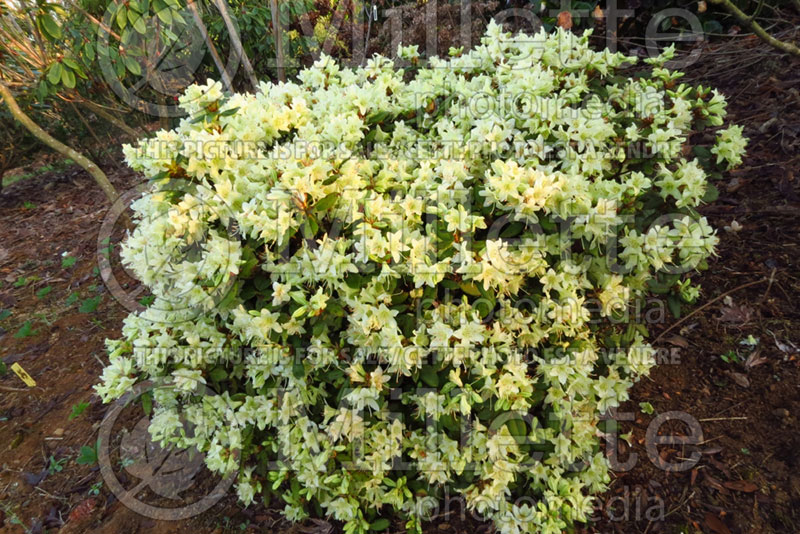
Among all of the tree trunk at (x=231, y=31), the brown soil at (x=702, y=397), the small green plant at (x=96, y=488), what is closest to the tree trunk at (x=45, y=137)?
the brown soil at (x=702, y=397)

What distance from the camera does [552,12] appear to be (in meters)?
3.97

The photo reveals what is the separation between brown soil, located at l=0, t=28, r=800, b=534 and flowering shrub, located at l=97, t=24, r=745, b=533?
0.35 meters

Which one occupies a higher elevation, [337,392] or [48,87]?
[48,87]

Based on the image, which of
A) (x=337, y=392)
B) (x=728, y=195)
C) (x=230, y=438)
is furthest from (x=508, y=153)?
(x=728, y=195)

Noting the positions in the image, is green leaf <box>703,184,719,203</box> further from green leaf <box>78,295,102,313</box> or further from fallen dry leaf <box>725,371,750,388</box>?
green leaf <box>78,295,102,313</box>

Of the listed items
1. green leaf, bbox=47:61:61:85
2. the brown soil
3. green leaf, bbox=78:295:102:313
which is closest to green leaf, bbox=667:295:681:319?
the brown soil

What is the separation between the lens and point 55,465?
2.47m

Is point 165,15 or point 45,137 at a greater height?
point 165,15

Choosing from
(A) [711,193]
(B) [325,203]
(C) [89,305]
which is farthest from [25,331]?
(A) [711,193]

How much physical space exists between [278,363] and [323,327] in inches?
11.2

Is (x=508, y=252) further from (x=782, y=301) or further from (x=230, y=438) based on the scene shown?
(x=782, y=301)

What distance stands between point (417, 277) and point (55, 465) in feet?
7.38

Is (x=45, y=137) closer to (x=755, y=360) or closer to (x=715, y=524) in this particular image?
(x=715, y=524)

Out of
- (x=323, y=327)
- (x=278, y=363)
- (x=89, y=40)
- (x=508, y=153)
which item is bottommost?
(x=278, y=363)
